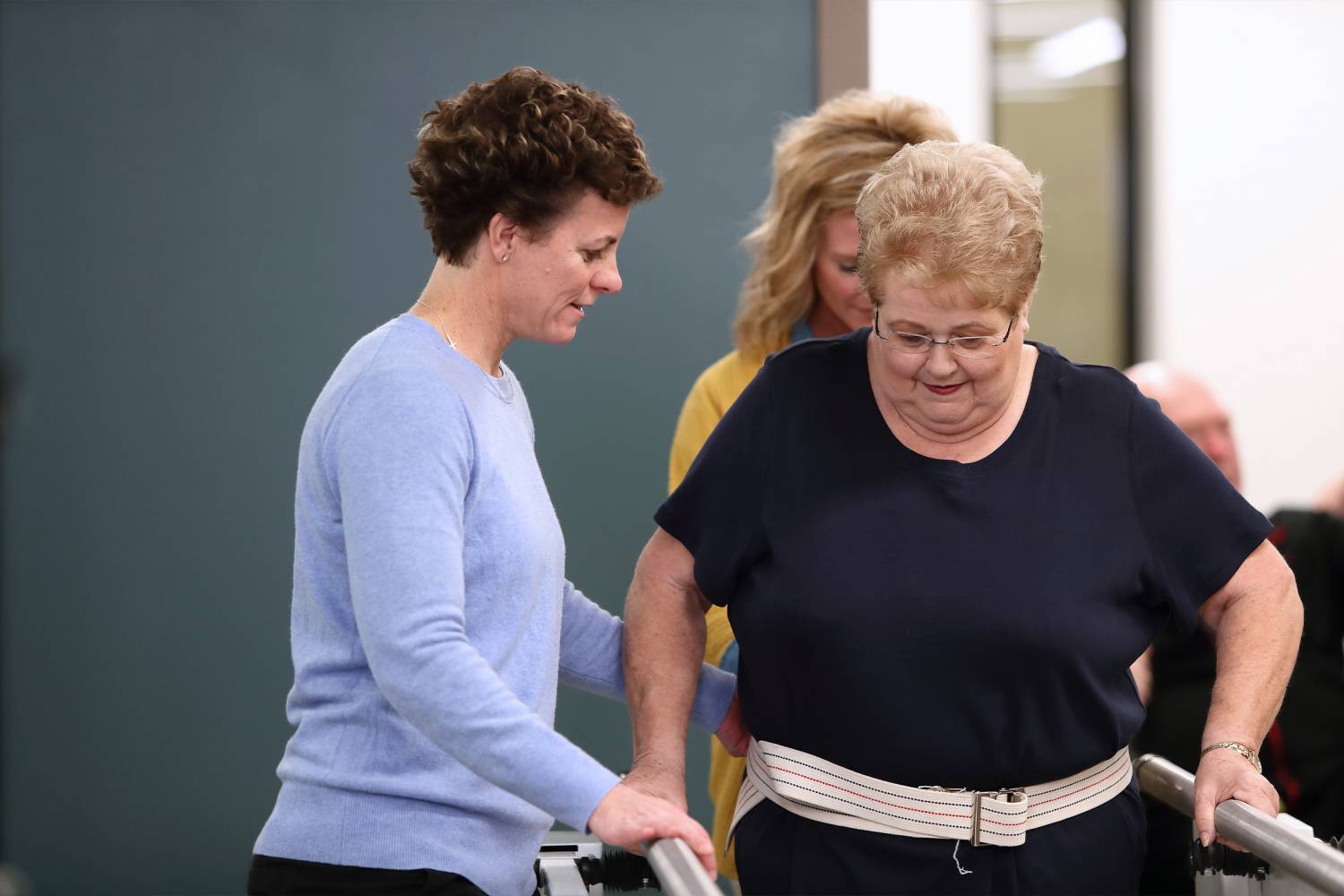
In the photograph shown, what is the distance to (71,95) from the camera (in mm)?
2863

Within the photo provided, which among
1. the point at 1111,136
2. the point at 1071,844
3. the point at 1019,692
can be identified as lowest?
the point at 1071,844

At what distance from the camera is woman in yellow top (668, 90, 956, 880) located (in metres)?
2.08

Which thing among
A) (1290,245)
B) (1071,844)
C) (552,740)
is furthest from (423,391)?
(1290,245)

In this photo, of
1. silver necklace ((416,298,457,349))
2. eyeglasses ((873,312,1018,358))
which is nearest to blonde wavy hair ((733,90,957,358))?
eyeglasses ((873,312,1018,358))

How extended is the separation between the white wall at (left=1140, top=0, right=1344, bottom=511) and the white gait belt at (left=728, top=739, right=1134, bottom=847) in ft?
7.16

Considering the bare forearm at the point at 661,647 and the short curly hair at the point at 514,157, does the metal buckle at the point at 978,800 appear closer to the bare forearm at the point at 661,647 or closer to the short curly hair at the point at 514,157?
the bare forearm at the point at 661,647

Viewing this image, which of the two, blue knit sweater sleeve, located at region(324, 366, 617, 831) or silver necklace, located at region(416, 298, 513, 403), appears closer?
blue knit sweater sleeve, located at region(324, 366, 617, 831)

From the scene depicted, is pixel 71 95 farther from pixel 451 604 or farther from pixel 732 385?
pixel 451 604

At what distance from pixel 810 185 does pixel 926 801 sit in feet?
3.21

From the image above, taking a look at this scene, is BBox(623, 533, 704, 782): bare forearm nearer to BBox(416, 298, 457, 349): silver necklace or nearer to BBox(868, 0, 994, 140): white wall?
BBox(416, 298, 457, 349): silver necklace

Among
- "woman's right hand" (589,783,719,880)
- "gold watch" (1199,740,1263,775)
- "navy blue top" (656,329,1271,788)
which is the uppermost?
"navy blue top" (656,329,1271,788)

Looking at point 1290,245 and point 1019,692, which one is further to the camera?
point 1290,245

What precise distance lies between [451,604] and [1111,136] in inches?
108

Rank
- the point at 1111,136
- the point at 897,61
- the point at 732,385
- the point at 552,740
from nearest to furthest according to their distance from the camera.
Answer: the point at 552,740 < the point at 732,385 < the point at 897,61 < the point at 1111,136
